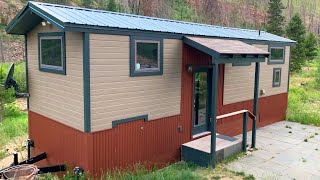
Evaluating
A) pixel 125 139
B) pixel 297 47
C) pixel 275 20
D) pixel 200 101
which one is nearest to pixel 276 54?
pixel 200 101

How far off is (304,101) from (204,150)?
12.8 meters

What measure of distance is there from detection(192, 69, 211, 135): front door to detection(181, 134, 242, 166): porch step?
0.57 m

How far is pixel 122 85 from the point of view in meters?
6.54

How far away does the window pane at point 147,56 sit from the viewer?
22.3 feet

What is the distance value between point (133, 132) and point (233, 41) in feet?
14.2

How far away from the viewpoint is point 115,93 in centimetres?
643

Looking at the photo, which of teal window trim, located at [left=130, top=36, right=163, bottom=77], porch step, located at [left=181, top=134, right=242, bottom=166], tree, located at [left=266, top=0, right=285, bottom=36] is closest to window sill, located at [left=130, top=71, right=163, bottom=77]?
teal window trim, located at [left=130, top=36, right=163, bottom=77]

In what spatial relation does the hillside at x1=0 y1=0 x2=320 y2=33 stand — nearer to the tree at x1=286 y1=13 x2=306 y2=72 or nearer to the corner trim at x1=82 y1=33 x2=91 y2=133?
the tree at x1=286 y1=13 x2=306 y2=72

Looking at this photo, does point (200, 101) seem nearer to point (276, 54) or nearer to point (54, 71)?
point (54, 71)

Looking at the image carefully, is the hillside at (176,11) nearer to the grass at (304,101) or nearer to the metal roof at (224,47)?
the grass at (304,101)

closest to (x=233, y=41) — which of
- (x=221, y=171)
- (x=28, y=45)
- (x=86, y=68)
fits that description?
(x=221, y=171)

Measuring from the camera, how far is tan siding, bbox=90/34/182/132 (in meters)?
6.07

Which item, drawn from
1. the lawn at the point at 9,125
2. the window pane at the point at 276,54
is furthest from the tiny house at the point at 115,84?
the window pane at the point at 276,54

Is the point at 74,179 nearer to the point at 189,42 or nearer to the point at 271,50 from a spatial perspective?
the point at 189,42
